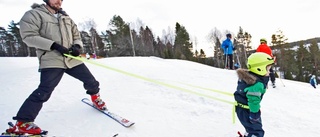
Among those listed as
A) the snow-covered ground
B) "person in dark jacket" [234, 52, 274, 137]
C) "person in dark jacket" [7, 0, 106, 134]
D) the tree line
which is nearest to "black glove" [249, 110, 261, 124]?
"person in dark jacket" [234, 52, 274, 137]

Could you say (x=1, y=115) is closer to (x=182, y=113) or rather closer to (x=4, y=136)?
(x=4, y=136)

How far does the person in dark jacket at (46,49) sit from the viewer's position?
2.93m

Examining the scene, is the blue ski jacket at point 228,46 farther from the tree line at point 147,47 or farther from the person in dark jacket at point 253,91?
the tree line at point 147,47

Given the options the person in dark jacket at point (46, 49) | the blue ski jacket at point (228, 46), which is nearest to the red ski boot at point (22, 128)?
the person in dark jacket at point (46, 49)

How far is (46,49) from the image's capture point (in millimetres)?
2982

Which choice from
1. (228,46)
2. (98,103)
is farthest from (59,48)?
(228,46)

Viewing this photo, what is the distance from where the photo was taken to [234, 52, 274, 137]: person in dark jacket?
3006mm

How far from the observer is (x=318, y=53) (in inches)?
2159

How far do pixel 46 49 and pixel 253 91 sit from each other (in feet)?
9.01

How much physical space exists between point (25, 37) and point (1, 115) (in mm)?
1663

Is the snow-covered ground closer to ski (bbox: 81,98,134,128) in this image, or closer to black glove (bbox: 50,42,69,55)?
ski (bbox: 81,98,134,128)

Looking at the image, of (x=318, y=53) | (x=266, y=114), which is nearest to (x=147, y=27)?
(x=318, y=53)

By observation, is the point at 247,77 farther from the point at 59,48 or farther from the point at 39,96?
the point at 39,96

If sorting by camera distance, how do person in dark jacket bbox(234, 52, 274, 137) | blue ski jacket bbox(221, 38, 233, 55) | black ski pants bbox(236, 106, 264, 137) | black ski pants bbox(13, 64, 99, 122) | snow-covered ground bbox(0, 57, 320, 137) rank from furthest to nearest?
blue ski jacket bbox(221, 38, 233, 55)
snow-covered ground bbox(0, 57, 320, 137)
black ski pants bbox(236, 106, 264, 137)
person in dark jacket bbox(234, 52, 274, 137)
black ski pants bbox(13, 64, 99, 122)
